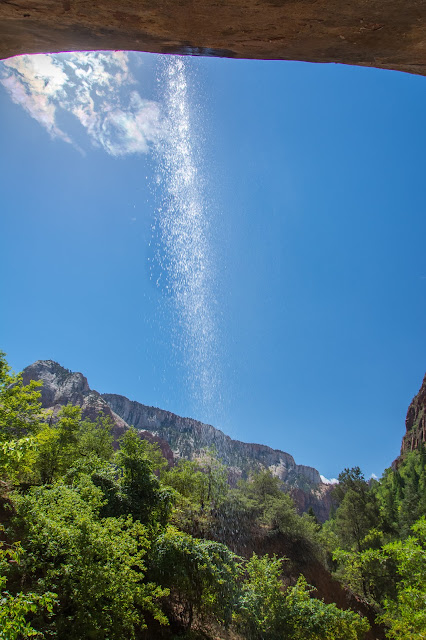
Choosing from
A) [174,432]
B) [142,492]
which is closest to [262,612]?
[142,492]

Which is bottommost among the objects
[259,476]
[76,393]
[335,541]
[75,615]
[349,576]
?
[75,615]

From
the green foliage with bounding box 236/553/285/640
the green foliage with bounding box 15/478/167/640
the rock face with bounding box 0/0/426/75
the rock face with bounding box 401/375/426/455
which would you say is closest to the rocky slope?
the rock face with bounding box 401/375/426/455

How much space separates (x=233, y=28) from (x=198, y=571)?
17.1m

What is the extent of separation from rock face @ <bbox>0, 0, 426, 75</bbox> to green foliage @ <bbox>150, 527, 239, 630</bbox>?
16286mm

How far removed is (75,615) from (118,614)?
1219mm

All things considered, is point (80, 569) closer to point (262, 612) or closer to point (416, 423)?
point (262, 612)

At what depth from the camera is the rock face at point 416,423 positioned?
86125 millimetres

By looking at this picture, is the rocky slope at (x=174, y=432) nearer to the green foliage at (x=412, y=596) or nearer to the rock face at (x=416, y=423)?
the rock face at (x=416, y=423)

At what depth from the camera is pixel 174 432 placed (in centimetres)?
13888

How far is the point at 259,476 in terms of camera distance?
44406mm

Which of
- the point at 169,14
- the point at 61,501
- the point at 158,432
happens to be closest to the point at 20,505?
the point at 61,501

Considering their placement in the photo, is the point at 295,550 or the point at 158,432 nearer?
the point at 295,550

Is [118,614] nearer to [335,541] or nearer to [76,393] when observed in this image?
[335,541]

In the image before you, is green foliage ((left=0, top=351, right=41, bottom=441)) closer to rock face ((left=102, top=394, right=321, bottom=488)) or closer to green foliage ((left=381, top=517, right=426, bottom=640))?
green foliage ((left=381, top=517, right=426, bottom=640))
